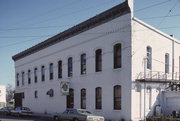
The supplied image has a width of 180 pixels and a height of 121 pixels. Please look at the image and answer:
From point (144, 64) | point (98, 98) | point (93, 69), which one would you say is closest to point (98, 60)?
point (93, 69)

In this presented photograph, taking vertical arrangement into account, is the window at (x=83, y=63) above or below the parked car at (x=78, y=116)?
above

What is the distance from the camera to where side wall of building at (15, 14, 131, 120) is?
20594 mm

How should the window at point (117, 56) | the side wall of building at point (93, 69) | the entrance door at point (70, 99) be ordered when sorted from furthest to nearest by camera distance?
1. the entrance door at point (70, 99)
2. the window at point (117, 56)
3. the side wall of building at point (93, 69)

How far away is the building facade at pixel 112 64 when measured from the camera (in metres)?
20.5

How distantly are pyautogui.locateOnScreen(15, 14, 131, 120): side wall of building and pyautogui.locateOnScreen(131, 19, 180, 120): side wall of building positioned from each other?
2.12 ft

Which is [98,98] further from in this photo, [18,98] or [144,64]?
[18,98]

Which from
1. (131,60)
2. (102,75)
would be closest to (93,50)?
(102,75)

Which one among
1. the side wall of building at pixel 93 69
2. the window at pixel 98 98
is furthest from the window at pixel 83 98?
the window at pixel 98 98

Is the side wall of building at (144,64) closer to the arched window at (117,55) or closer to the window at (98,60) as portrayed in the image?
the arched window at (117,55)

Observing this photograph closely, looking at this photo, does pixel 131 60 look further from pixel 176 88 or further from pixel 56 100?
pixel 56 100

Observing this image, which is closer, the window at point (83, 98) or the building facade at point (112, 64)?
the building facade at point (112, 64)

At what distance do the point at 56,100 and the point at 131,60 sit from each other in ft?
45.8

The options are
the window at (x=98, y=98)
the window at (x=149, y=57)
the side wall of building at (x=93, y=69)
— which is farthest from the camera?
the window at (x=98, y=98)

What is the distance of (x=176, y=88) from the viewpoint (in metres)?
22.4
